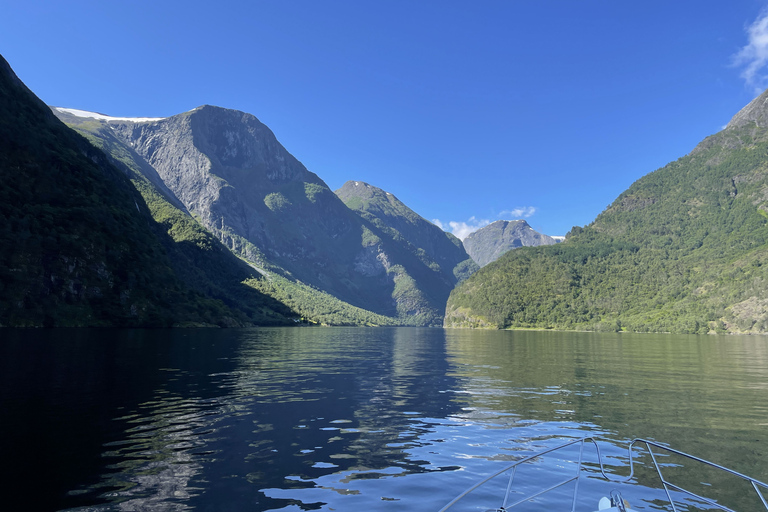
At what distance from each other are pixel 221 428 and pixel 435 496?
13.2 m

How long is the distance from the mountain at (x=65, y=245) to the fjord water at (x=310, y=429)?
104152 mm

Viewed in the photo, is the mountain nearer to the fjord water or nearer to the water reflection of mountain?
the fjord water

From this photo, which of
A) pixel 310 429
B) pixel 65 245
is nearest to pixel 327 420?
pixel 310 429

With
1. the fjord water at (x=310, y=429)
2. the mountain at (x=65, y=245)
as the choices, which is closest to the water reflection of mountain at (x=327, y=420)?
the fjord water at (x=310, y=429)

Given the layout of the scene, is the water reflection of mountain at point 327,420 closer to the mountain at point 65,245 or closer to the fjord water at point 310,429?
the fjord water at point 310,429

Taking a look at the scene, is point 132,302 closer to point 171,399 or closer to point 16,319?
point 16,319

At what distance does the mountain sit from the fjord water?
104152 millimetres

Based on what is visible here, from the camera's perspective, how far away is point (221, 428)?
883 inches

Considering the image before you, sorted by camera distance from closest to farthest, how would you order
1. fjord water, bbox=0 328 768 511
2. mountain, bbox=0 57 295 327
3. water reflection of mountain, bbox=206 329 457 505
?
fjord water, bbox=0 328 768 511
water reflection of mountain, bbox=206 329 457 505
mountain, bbox=0 57 295 327

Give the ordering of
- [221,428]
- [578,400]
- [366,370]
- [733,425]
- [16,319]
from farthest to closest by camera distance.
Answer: [16,319] → [366,370] → [578,400] → [733,425] → [221,428]

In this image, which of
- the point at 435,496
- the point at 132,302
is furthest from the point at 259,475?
the point at 132,302

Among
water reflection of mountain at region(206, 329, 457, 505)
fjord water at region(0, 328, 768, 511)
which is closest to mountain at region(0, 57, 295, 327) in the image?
fjord water at region(0, 328, 768, 511)

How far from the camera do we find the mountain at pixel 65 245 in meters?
126

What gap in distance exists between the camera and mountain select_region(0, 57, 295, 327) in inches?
4970
